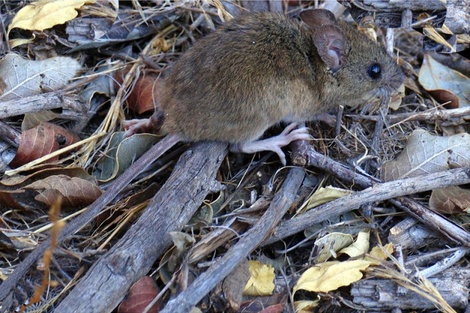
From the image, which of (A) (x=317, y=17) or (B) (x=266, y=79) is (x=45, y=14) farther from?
(A) (x=317, y=17)

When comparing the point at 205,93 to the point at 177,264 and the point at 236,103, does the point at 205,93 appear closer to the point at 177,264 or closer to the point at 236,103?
the point at 236,103

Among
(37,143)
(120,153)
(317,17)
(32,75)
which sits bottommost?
(120,153)

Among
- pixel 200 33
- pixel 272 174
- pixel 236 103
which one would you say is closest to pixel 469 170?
pixel 272 174

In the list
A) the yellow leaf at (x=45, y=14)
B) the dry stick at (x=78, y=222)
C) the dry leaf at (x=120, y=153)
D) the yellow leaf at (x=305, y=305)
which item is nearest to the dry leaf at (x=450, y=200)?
the yellow leaf at (x=305, y=305)

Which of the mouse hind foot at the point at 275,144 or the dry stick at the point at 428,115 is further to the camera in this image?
the dry stick at the point at 428,115

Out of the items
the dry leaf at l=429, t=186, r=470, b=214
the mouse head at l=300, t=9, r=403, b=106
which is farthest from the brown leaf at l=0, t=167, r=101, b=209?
the dry leaf at l=429, t=186, r=470, b=214

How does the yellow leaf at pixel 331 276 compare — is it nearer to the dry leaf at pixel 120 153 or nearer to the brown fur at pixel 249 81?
the brown fur at pixel 249 81

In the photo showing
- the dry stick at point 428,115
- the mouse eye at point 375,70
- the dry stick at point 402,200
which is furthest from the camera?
the mouse eye at point 375,70

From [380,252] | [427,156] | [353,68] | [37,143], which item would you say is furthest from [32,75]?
[427,156]
